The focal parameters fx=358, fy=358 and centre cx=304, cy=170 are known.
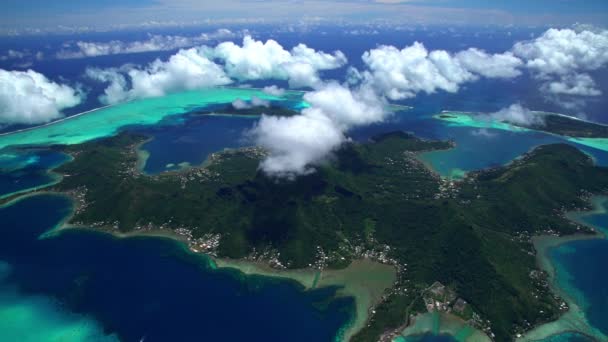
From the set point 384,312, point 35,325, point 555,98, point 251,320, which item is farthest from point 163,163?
point 555,98

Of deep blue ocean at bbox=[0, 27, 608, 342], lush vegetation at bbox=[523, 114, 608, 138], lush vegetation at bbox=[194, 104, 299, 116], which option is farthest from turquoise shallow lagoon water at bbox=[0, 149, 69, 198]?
lush vegetation at bbox=[523, 114, 608, 138]

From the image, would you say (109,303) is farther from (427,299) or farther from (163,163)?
(163,163)

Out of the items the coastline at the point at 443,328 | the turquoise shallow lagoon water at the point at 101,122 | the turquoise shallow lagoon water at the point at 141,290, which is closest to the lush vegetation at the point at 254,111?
the turquoise shallow lagoon water at the point at 101,122

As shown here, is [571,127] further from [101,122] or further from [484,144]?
[101,122]

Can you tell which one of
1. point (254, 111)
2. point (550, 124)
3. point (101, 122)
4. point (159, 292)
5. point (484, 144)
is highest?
point (254, 111)

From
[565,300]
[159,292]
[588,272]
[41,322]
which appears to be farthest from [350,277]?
[41,322]

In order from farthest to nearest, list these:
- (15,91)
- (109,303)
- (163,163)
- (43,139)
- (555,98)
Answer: (555,98) < (15,91) < (43,139) < (163,163) < (109,303)

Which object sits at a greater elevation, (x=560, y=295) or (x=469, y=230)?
(x=469, y=230)

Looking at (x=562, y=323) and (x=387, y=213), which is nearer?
(x=562, y=323)
